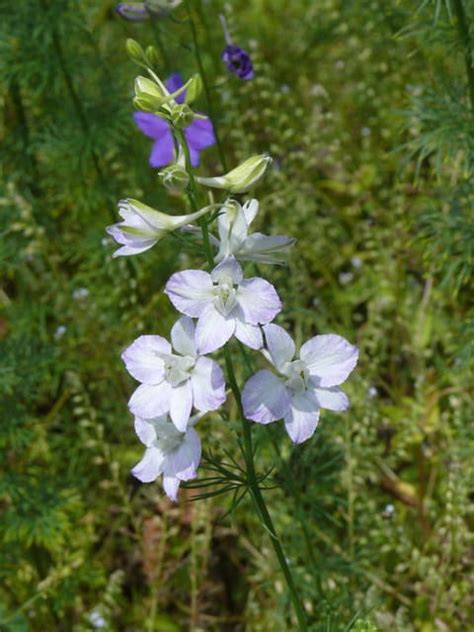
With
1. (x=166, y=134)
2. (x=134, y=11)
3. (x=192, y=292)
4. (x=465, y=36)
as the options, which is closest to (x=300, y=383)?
(x=192, y=292)

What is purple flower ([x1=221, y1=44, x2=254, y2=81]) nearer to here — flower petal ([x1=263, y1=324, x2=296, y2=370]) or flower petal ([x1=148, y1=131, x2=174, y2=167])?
flower petal ([x1=148, y1=131, x2=174, y2=167])

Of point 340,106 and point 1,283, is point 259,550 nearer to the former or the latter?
point 1,283

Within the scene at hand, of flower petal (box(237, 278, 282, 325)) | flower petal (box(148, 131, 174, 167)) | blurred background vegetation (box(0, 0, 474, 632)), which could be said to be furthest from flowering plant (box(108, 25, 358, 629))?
flower petal (box(148, 131, 174, 167))

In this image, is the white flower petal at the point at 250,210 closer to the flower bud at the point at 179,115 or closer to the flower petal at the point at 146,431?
the flower bud at the point at 179,115

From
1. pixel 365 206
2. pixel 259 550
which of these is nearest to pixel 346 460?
pixel 259 550

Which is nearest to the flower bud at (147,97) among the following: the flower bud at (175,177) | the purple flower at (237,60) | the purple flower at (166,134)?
the flower bud at (175,177)

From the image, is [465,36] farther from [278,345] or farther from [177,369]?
[177,369]

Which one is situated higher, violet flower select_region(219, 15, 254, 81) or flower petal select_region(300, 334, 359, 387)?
flower petal select_region(300, 334, 359, 387)
